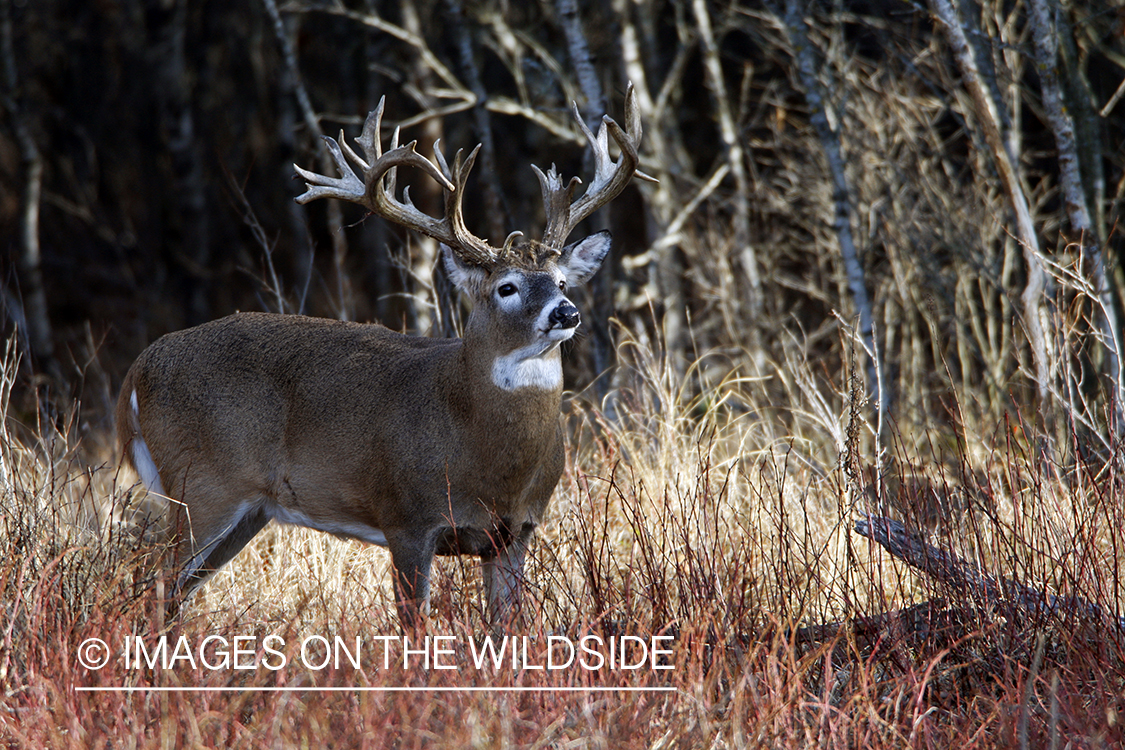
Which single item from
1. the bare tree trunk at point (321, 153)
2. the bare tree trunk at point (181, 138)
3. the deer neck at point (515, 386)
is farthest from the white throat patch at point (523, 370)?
the bare tree trunk at point (181, 138)

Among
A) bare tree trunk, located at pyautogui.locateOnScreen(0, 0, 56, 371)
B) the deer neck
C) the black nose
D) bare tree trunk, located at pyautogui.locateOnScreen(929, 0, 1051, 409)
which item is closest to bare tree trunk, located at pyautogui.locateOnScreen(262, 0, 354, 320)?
the deer neck

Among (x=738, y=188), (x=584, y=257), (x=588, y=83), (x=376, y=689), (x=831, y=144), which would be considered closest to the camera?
(x=376, y=689)

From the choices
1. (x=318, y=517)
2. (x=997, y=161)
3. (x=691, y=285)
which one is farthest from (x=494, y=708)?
(x=691, y=285)

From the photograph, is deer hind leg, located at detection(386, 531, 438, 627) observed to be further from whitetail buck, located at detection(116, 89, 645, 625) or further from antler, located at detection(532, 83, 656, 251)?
antler, located at detection(532, 83, 656, 251)

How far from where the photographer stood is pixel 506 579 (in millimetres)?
4043

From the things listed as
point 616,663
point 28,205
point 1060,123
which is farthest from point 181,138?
point 616,663

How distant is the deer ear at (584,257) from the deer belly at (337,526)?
135cm

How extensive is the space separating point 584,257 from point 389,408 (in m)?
1.06

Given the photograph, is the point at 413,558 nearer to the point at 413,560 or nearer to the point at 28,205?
the point at 413,560

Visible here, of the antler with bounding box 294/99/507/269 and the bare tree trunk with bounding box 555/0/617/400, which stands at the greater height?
the bare tree trunk with bounding box 555/0/617/400

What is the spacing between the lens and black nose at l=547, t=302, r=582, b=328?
4512mm

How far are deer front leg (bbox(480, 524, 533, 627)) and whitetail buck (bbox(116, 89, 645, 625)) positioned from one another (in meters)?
0.02

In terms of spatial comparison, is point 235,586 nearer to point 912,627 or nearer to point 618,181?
point 618,181

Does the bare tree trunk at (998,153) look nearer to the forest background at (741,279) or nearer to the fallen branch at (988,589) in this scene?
the forest background at (741,279)
